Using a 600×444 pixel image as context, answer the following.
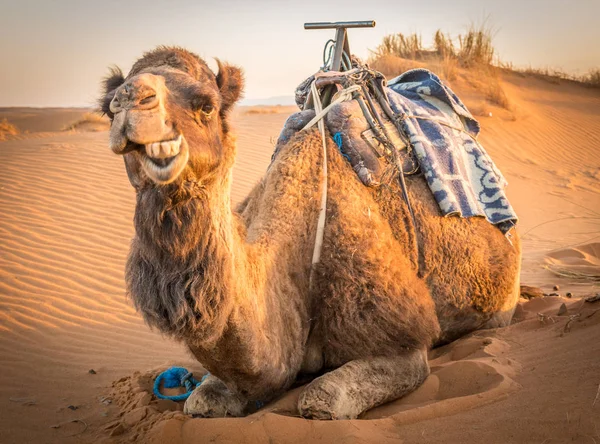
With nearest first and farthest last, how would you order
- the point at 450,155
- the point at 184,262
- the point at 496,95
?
the point at 184,262
the point at 450,155
the point at 496,95

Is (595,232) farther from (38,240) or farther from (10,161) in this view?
(10,161)

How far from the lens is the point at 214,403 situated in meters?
3.05

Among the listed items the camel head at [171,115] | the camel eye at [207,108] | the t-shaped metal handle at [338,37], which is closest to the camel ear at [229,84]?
the camel head at [171,115]

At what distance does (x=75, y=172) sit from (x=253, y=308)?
8011mm

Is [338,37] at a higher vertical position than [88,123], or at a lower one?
higher

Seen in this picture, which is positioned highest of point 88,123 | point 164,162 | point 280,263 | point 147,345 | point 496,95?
point 164,162

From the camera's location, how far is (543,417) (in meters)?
2.55

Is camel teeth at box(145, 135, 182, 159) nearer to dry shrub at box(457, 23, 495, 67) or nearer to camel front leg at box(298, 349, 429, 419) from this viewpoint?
camel front leg at box(298, 349, 429, 419)

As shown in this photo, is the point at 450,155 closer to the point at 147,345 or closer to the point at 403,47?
the point at 147,345

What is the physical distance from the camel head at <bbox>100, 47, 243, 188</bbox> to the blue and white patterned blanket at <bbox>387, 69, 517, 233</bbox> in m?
1.68

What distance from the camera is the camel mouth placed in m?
2.16

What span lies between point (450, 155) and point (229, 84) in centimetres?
200

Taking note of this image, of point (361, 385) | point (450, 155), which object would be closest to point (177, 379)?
point (361, 385)

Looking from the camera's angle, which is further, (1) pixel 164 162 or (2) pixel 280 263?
(2) pixel 280 263
